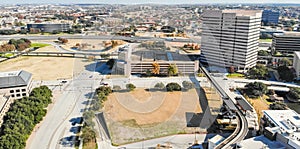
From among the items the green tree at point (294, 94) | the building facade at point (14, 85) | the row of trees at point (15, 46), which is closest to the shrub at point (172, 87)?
the green tree at point (294, 94)

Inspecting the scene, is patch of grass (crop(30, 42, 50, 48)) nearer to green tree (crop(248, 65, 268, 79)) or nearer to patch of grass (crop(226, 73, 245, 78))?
patch of grass (crop(226, 73, 245, 78))

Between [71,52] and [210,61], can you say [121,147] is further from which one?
[71,52]

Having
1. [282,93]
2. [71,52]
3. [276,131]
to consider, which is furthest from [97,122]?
[71,52]

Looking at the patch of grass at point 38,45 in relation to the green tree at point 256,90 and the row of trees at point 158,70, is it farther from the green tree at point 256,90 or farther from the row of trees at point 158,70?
the green tree at point 256,90

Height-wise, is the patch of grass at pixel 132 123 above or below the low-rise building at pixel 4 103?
below

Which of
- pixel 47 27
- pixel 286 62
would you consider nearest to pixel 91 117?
pixel 286 62

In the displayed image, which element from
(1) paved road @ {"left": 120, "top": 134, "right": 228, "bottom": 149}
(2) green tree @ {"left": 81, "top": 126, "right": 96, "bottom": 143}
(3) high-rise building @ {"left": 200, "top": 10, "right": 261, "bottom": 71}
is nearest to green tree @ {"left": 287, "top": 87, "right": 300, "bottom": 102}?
(3) high-rise building @ {"left": 200, "top": 10, "right": 261, "bottom": 71}
